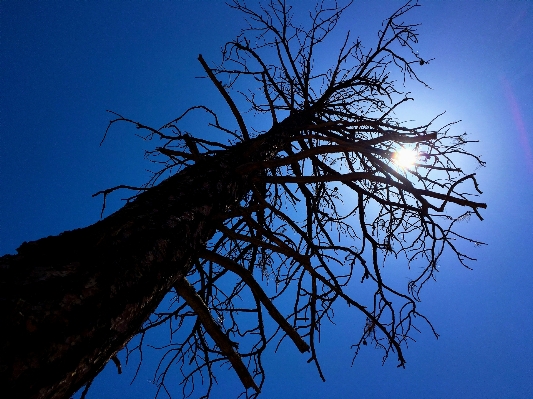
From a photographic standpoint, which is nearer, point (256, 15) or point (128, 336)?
point (128, 336)

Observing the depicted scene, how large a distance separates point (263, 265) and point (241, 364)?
86.8 inches

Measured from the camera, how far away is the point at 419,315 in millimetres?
2721

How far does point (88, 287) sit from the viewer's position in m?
1.01

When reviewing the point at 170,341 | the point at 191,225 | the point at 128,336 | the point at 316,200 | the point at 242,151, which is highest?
the point at 316,200

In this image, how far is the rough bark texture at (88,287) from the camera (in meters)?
0.81

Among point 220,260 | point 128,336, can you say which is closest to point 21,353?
point 128,336

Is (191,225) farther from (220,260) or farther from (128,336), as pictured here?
(128,336)

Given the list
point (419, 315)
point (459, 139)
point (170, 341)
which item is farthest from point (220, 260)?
point (459, 139)

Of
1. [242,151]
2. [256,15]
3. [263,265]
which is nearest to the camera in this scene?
[242,151]

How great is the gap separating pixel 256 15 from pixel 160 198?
289 cm

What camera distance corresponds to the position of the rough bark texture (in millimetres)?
809

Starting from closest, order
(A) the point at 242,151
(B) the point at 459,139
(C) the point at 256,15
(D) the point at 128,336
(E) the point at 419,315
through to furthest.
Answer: (D) the point at 128,336, (A) the point at 242,151, (E) the point at 419,315, (B) the point at 459,139, (C) the point at 256,15

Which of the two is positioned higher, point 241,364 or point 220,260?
point 220,260

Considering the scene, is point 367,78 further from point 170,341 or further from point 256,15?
point 170,341
